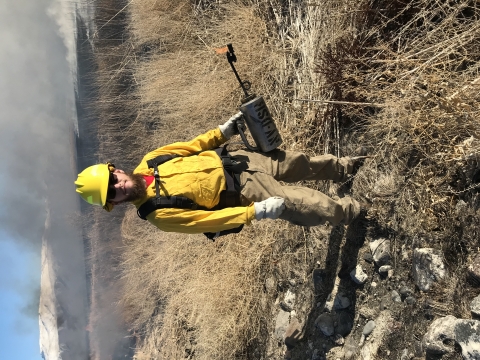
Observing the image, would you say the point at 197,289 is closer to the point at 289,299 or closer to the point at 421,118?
the point at 289,299

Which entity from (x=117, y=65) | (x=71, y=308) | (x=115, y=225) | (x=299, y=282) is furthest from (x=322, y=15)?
(x=71, y=308)

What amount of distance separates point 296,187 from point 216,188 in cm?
61

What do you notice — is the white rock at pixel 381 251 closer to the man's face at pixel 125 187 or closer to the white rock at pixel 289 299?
the white rock at pixel 289 299

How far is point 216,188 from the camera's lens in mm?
2516

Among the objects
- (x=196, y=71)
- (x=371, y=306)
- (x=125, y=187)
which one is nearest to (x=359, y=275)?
(x=371, y=306)

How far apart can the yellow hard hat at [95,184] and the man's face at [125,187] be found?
1.5 inches

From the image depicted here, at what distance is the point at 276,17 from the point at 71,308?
689 cm

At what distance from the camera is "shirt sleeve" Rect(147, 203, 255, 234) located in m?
2.35

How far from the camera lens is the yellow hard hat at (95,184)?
7.94ft

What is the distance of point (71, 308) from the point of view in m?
8.21

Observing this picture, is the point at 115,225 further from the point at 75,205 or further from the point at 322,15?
the point at 322,15

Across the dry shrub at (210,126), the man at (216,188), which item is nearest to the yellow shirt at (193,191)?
the man at (216,188)

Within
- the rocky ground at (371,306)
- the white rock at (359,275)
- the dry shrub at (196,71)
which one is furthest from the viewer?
the dry shrub at (196,71)

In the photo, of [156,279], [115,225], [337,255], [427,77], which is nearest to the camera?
[427,77]
